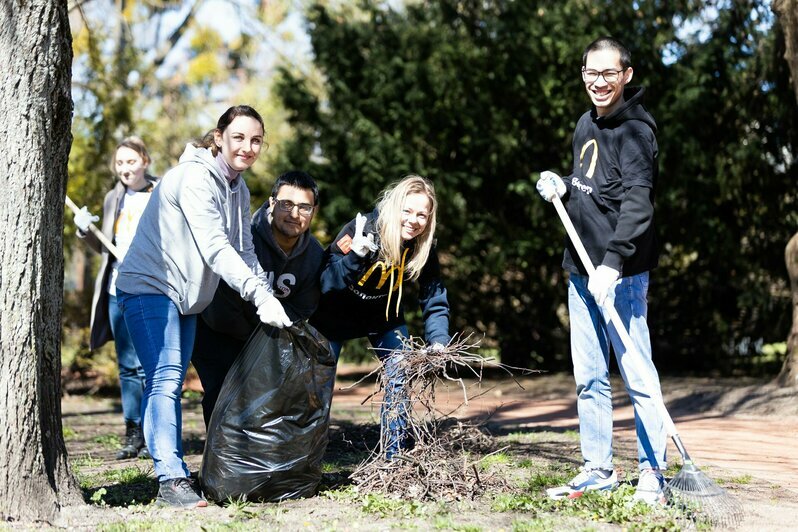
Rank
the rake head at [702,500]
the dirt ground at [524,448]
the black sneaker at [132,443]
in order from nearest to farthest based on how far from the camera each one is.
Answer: the rake head at [702,500] → the dirt ground at [524,448] → the black sneaker at [132,443]

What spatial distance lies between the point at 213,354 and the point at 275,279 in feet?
1.55

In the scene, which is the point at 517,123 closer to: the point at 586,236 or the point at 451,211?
the point at 451,211

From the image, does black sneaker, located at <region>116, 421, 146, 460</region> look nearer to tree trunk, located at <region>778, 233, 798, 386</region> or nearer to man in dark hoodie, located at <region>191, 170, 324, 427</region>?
man in dark hoodie, located at <region>191, 170, 324, 427</region>

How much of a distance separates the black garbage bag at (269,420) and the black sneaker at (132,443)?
61.6 inches

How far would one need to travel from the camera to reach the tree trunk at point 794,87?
7.53 metres

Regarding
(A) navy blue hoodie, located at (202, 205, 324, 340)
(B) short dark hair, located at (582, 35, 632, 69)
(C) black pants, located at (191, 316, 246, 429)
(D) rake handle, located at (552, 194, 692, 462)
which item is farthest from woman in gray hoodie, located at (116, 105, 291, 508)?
(B) short dark hair, located at (582, 35, 632, 69)

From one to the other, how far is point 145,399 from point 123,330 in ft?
5.10

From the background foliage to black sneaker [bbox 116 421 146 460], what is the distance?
446 cm

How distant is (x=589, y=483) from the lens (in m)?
3.83

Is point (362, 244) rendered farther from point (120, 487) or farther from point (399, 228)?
→ point (120, 487)

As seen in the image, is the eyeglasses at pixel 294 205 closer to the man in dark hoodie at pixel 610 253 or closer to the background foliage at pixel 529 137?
the man in dark hoodie at pixel 610 253

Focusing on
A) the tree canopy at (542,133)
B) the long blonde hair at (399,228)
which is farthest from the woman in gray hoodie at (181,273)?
the tree canopy at (542,133)

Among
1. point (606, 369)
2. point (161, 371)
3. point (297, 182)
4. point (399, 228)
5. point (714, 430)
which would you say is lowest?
point (714, 430)

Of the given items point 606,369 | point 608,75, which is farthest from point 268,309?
point 608,75
